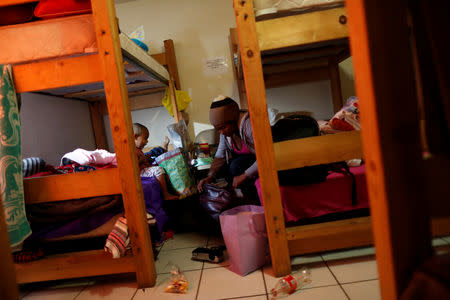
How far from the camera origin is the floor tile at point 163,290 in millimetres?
1172

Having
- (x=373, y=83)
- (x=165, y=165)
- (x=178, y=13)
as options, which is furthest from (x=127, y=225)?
(x=178, y=13)

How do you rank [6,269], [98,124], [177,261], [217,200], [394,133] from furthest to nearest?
[98,124] < [217,200] < [177,261] < [6,269] < [394,133]

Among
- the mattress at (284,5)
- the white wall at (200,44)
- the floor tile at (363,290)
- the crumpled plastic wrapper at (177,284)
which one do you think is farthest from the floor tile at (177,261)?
the white wall at (200,44)

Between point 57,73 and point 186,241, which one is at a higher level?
point 57,73

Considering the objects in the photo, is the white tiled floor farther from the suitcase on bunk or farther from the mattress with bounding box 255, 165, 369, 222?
the suitcase on bunk

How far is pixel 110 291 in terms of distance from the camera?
1.28 meters

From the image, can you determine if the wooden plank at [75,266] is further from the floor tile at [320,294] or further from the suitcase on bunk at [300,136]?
the suitcase on bunk at [300,136]

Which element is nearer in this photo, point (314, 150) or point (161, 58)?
point (314, 150)

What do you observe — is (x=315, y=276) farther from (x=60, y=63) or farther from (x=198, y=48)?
(x=198, y=48)

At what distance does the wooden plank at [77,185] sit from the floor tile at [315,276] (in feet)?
2.58

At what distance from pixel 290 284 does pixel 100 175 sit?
0.95m

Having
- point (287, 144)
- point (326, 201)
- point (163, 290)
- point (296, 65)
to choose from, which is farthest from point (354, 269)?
point (296, 65)

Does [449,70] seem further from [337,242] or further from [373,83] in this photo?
[337,242]

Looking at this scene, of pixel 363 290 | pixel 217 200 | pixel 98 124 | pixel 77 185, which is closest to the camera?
pixel 363 290
